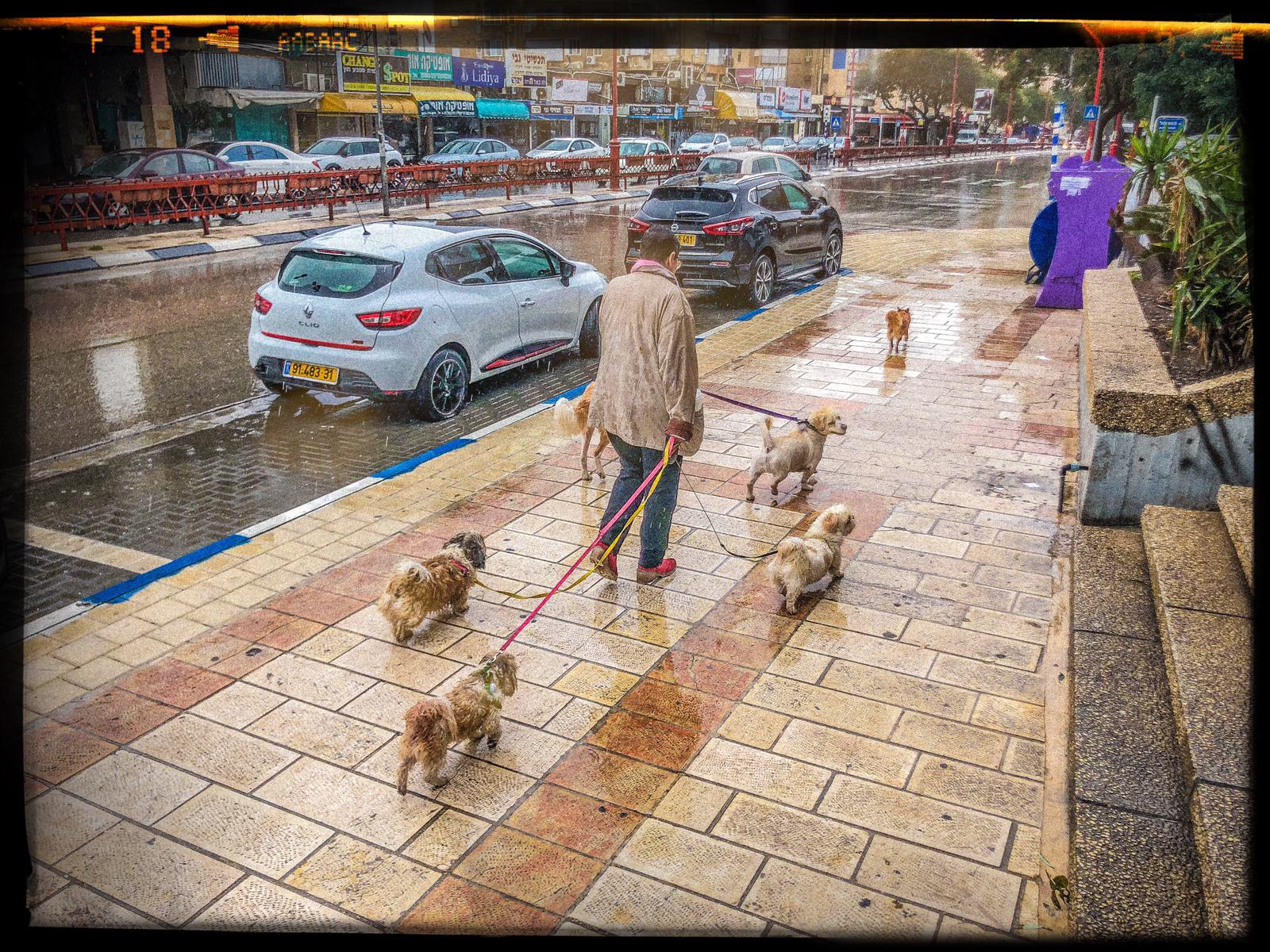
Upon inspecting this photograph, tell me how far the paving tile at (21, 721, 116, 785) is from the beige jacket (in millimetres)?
2711

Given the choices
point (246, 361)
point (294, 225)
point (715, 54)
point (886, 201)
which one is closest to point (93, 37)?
point (715, 54)

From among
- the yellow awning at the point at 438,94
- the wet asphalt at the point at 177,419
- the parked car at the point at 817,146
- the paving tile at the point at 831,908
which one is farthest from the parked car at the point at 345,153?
the paving tile at the point at 831,908

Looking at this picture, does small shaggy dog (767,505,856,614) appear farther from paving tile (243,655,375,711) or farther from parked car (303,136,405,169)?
parked car (303,136,405,169)

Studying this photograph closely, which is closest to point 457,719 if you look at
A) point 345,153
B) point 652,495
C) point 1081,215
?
point 652,495

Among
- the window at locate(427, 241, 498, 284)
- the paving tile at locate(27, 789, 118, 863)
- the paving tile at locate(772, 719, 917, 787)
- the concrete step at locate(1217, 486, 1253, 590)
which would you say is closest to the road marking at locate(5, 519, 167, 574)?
the paving tile at locate(27, 789, 118, 863)

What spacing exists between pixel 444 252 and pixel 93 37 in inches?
224

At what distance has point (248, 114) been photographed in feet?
20.9

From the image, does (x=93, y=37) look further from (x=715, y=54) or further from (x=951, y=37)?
(x=951, y=37)

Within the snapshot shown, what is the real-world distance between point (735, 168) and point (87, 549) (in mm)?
10924

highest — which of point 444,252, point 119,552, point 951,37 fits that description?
point 951,37

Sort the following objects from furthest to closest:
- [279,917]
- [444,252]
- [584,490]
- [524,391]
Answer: [524,391] → [444,252] → [584,490] → [279,917]

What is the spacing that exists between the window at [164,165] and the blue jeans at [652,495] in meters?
5.90

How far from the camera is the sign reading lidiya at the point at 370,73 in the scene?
4223 millimetres

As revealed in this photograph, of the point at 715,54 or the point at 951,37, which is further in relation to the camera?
the point at 715,54
